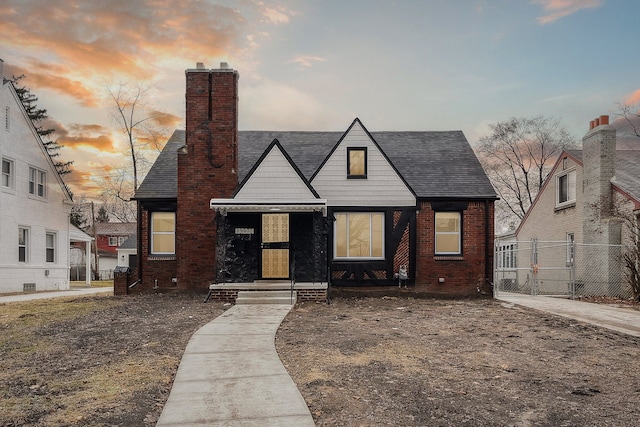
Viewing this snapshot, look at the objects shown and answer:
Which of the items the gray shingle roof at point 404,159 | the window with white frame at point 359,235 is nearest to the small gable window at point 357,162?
the window with white frame at point 359,235

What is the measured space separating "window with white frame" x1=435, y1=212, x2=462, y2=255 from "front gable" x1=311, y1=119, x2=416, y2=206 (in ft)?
4.39

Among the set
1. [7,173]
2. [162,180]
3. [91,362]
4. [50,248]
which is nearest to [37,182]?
[7,173]

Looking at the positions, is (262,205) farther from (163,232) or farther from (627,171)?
(627,171)

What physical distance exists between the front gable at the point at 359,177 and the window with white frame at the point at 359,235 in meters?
0.47

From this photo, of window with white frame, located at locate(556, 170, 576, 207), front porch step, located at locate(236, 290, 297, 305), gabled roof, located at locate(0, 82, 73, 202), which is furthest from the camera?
window with white frame, located at locate(556, 170, 576, 207)

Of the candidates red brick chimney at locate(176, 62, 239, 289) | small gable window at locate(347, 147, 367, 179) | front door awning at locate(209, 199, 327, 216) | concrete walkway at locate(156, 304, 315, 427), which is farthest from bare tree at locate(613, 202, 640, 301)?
red brick chimney at locate(176, 62, 239, 289)

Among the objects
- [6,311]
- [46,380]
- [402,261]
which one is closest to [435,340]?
[46,380]

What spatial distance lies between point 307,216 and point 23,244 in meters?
14.5

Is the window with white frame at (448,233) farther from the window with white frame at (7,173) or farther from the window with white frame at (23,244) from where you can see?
the window with white frame at (23,244)

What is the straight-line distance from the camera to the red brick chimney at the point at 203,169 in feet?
54.6

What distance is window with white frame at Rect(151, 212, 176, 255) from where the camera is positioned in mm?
17734

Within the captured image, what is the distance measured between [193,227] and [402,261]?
23.6ft

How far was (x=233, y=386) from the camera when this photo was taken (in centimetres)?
593

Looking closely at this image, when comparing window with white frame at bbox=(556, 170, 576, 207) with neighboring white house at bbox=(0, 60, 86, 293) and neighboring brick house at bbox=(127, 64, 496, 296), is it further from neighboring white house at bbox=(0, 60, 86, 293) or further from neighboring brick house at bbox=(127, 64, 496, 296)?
neighboring white house at bbox=(0, 60, 86, 293)
